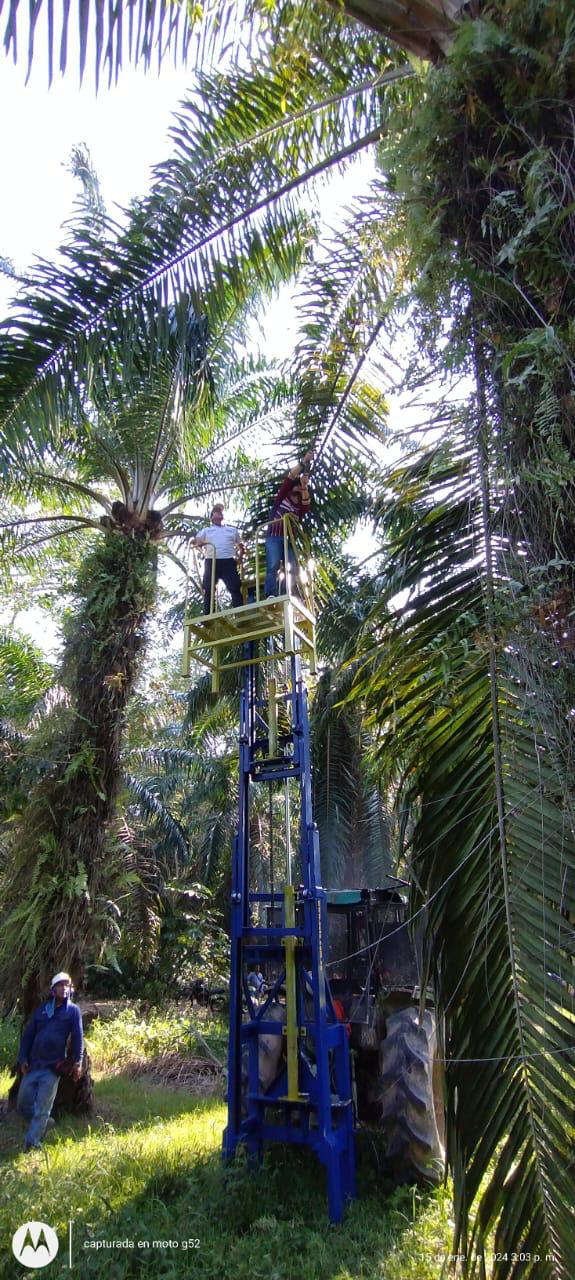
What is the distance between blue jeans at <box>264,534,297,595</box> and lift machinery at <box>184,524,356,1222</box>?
0.64ft

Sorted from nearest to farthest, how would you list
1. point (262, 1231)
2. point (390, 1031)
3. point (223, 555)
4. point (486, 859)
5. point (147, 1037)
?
point (486, 859) → point (262, 1231) → point (390, 1031) → point (223, 555) → point (147, 1037)

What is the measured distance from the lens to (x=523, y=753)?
108 inches

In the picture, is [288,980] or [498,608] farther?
[288,980]

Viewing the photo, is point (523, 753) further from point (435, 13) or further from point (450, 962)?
point (435, 13)

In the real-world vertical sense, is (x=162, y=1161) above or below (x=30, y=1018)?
below

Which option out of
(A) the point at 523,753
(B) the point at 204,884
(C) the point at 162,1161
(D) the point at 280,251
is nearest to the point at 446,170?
(A) the point at 523,753

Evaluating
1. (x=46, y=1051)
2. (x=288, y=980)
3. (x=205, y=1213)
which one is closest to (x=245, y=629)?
(x=288, y=980)

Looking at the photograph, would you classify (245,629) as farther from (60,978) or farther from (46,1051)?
(46,1051)

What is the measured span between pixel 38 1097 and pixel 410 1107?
11.9 feet

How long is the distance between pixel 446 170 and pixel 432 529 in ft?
4.57

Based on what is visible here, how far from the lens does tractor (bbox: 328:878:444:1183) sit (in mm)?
5762

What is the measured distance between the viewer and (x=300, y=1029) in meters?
6.14

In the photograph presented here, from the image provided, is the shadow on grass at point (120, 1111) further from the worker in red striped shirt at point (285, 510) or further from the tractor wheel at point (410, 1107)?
the worker in red striped shirt at point (285, 510)

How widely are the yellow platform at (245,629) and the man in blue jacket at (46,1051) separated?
Answer: 11.1 ft
